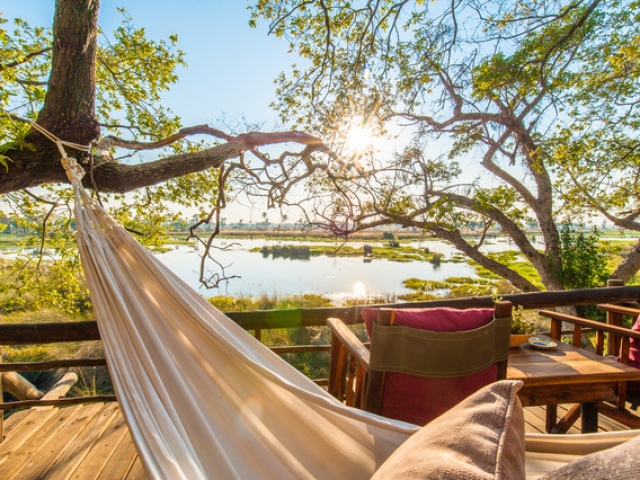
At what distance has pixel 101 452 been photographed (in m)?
1.56

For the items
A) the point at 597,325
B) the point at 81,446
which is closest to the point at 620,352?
the point at 597,325

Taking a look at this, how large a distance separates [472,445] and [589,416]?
5.04 feet

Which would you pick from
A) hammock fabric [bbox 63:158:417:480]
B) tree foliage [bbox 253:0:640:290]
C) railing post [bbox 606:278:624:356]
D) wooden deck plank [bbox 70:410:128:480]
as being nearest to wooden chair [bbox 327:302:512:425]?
hammock fabric [bbox 63:158:417:480]

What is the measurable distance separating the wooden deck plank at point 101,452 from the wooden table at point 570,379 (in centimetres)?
175

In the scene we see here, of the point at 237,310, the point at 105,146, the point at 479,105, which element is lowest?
the point at 237,310

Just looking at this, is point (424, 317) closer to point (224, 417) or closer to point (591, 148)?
point (224, 417)

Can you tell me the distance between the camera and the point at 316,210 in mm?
3078

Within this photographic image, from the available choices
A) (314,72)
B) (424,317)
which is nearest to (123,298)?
(424,317)

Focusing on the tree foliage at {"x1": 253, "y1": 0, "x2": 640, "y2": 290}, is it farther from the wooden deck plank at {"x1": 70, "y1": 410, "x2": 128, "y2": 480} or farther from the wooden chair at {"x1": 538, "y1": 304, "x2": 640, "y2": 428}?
the wooden deck plank at {"x1": 70, "y1": 410, "x2": 128, "y2": 480}

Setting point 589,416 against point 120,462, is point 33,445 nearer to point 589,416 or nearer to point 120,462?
point 120,462

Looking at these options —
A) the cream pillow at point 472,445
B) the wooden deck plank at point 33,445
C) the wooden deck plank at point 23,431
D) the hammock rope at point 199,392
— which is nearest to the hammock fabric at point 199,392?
the hammock rope at point 199,392

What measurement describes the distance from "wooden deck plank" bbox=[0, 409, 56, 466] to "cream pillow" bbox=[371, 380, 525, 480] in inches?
78.5

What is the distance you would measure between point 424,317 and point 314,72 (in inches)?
125

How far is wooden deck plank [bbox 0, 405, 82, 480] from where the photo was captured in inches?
56.9
